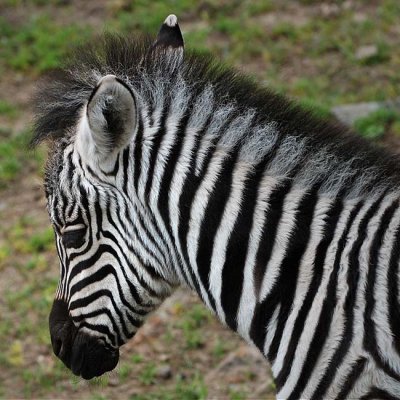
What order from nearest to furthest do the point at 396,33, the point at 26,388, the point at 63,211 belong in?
1. the point at 63,211
2. the point at 26,388
3. the point at 396,33

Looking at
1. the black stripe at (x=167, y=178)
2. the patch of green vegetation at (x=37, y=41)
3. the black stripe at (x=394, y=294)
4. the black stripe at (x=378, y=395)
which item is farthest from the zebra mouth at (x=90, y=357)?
the patch of green vegetation at (x=37, y=41)

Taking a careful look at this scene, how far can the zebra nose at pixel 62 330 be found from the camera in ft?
12.3

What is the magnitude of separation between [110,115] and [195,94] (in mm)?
426

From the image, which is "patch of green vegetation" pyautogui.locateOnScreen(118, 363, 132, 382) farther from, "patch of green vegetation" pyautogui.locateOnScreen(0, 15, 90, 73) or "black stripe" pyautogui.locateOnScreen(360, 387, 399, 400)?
"patch of green vegetation" pyautogui.locateOnScreen(0, 15, 90, 73)

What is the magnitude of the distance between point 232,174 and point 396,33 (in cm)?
696

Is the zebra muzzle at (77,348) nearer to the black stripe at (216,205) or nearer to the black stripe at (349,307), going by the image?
the black stripe at (216,205)

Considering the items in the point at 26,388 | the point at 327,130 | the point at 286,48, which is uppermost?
the point at 327,130

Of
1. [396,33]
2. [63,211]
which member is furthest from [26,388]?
[396,33]

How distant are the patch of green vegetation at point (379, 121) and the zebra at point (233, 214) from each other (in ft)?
14.9

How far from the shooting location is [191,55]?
3576 millimetres

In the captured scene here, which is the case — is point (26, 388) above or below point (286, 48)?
below

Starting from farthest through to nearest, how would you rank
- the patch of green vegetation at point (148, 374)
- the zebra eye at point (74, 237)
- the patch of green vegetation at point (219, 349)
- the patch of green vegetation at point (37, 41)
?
1. the patch of green vegetation at point (37, 41)
2. the patch of green vegetation at point (219, 349)
3. the patch of green vegetation at point (148, 374)
4. the zebra eye at point (74, 237)

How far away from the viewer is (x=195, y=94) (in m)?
3.42

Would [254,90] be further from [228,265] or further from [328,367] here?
[328,367]
